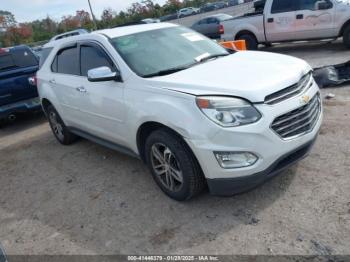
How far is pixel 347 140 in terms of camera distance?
4543 millimetres

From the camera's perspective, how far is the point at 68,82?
5.24 meters

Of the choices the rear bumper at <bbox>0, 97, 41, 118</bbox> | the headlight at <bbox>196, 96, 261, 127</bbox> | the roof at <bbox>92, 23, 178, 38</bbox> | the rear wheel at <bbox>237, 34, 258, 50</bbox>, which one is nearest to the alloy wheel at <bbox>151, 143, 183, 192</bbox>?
the headlight at <bbox>196, 96, 261, 127</bbox>

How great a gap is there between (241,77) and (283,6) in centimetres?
840

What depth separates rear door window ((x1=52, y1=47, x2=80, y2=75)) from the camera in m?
5.15

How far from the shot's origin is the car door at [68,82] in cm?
511

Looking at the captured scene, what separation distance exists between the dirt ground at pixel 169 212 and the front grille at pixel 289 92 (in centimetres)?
93

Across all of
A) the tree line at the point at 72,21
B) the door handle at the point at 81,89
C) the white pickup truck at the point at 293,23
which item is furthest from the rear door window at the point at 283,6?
the tree line at the point at 72,21

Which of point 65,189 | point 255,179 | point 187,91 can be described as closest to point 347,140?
point 255,179

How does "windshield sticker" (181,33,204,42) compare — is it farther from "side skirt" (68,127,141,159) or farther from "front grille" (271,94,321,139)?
"front grille" (271,94,321,139)

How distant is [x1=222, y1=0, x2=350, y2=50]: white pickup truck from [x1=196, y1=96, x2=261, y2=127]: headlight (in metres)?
7.93

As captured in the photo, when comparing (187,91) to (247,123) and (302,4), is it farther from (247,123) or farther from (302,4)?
(302,4)

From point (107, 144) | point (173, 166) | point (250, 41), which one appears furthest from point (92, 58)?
point (250, 41)

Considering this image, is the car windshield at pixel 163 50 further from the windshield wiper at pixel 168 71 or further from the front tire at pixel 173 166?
the front tire at pixel 173 166

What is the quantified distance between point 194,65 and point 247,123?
1.26 m
